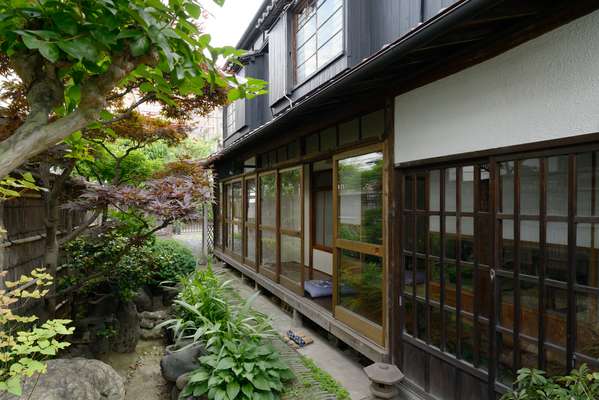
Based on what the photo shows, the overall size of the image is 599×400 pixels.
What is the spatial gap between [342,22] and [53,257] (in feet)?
17.2

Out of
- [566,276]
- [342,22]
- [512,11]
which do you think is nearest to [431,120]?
[512,11]

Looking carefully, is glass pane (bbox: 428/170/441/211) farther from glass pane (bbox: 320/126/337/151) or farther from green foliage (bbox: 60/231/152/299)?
green foliage (bbox: 60/231/152/299)

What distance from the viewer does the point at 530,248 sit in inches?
104

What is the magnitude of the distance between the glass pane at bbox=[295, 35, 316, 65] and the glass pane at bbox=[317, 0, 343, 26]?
1.24ft

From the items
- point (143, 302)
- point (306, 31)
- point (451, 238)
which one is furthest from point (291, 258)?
point (306, 31)

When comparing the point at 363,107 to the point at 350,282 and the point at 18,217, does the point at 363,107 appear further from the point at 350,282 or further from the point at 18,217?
the point at 18,217

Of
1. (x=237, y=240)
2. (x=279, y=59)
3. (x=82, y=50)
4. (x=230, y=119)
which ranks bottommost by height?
(x=237, y=240)

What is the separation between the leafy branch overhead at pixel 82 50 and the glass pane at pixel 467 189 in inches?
86.4

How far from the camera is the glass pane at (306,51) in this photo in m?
6.97

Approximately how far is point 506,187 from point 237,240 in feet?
26.3

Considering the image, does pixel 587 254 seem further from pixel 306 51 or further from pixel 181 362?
pixel 306 51

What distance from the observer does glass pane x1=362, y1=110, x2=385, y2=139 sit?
14.6 feet

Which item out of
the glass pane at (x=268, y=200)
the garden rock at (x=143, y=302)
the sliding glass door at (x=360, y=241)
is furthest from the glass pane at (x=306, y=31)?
the garden rock at (x=143, y=302)

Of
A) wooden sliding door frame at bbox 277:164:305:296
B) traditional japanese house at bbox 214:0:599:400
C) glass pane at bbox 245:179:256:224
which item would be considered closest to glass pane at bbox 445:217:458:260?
traditional japanese house at bbox 214:0:599:400
